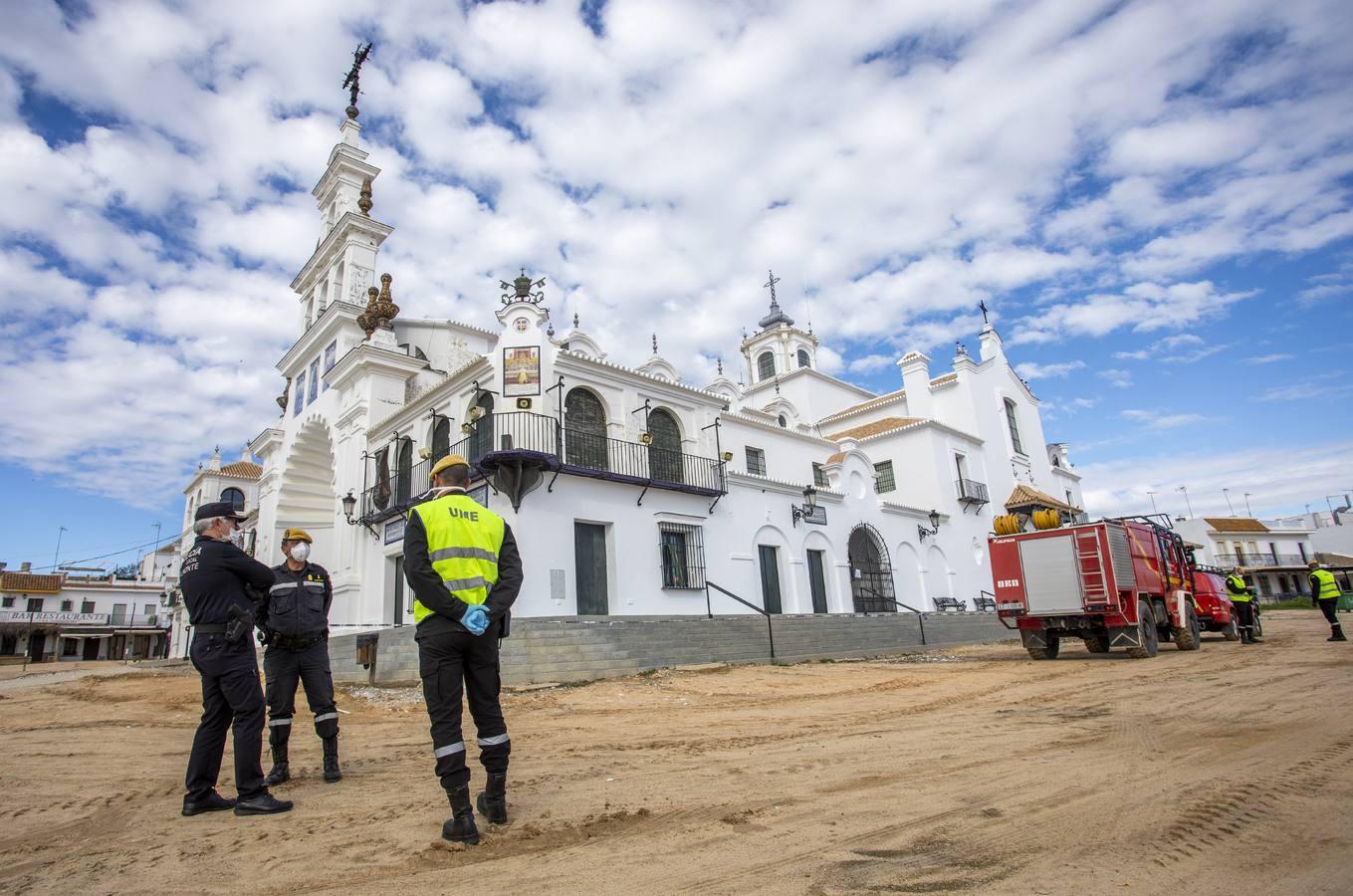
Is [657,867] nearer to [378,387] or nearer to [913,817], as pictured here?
[913,817]

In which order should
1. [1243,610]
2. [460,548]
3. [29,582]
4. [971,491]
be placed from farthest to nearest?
[29,582], [971,491], [1243,610], [460,548]

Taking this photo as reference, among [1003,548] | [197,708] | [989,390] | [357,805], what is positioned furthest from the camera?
[989,390]

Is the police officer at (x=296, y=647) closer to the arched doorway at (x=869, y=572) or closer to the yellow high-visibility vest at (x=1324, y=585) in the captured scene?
the yellow high-visibility vest at (x=1324, y=585)

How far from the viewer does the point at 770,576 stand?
20000mm

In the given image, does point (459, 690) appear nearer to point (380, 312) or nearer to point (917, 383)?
point (380, 312)

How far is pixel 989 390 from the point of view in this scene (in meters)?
31.8

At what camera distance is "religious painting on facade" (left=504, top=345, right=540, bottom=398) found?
15.9 metres

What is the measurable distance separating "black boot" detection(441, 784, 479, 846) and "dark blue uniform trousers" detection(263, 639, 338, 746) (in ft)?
6.76

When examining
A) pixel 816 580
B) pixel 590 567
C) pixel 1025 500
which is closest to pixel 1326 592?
pixel 816 580

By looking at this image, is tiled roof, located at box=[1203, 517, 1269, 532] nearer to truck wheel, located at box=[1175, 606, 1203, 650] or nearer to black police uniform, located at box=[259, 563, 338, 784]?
truck wheel, located at box=[1175, 606, 1203, 650]

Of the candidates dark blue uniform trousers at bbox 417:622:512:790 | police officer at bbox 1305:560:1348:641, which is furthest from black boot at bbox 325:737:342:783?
police officer at bbox 1305:560:1348:641

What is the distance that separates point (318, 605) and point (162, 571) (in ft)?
201

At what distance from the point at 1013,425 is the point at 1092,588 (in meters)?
23.7

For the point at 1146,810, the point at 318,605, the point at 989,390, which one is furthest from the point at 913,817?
the point at 989,390
